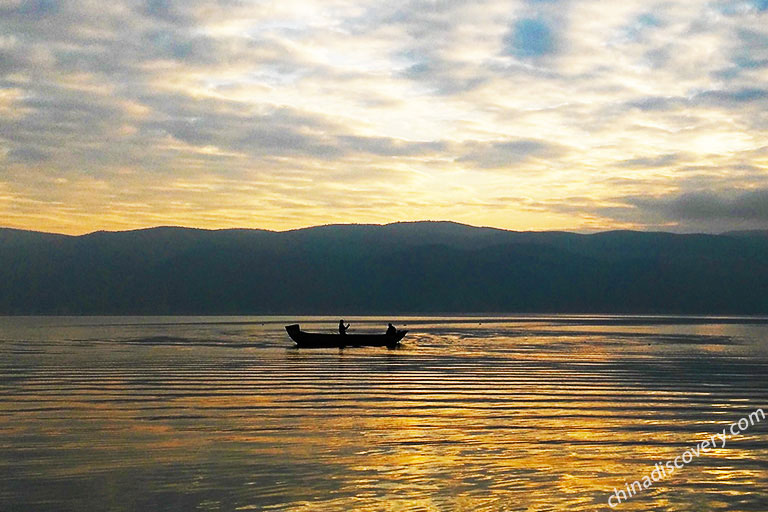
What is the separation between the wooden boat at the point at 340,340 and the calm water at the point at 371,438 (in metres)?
24.3

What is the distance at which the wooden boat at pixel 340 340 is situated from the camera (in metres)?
66.2

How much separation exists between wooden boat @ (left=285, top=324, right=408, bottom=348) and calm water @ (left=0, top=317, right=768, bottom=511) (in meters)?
24.3

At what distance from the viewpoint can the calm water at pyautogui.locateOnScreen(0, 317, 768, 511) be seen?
15.2m

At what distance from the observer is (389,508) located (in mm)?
14273

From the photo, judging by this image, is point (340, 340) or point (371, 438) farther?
point (340, 340)

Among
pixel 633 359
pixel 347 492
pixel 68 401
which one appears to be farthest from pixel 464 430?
pixel 633 359

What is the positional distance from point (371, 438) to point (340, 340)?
46.2 meters

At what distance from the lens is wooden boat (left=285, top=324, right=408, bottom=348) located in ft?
217

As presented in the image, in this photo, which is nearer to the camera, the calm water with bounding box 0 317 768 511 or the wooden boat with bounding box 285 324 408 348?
the calm water with bounding box 0 317 768 511

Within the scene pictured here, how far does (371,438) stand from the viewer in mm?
20812

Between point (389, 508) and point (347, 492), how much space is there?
1.36m

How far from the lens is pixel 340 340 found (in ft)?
219

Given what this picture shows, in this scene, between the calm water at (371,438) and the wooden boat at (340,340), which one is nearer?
the calm water at (371,438)

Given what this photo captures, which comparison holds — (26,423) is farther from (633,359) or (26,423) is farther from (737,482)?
(633,359)
